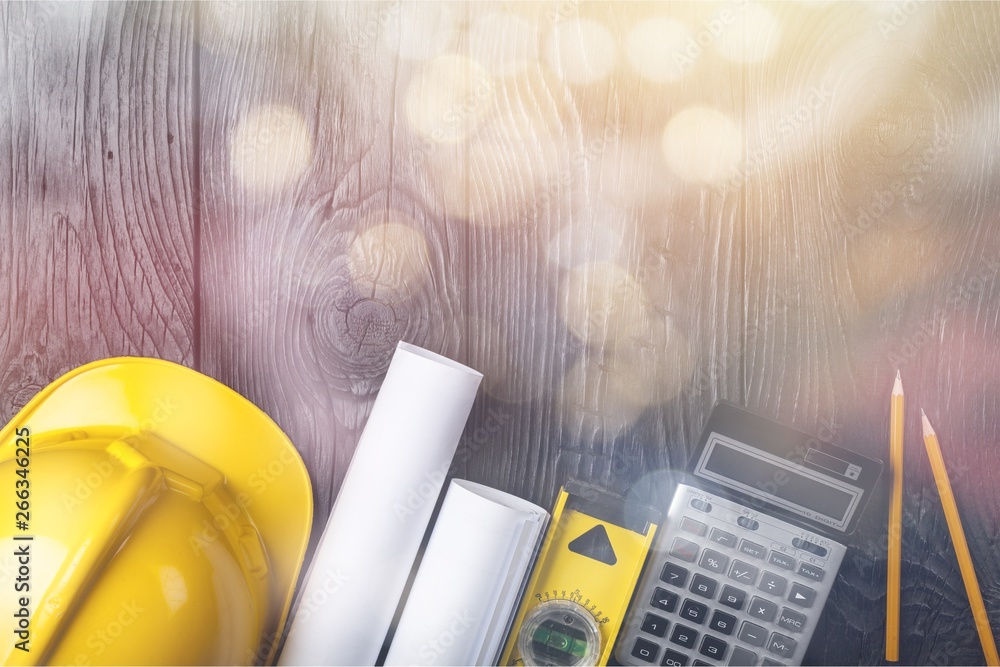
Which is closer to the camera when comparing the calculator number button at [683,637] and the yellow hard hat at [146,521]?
the yellow hard hat at [146,521]

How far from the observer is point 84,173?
0.49m

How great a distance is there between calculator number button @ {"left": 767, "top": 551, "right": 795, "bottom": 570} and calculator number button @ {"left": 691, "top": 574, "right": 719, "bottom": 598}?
0.15ft

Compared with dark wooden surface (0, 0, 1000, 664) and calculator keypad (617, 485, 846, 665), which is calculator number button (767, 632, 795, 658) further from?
dark wooden surface (0, 0, 1000, 664)

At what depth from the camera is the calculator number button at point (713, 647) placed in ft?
1.49

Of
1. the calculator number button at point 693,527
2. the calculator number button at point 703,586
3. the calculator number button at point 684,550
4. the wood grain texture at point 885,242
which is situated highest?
the wood grain texture at point 885,242

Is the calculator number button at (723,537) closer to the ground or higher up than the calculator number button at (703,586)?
higher up

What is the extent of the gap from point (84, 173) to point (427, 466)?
0.37 meters

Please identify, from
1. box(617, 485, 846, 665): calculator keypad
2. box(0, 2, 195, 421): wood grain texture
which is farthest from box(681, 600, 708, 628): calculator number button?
box(0, 2, 195, 421): wood grain texture

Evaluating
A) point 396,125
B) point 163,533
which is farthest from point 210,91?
point 163,533

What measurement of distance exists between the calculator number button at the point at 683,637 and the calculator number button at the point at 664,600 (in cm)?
2

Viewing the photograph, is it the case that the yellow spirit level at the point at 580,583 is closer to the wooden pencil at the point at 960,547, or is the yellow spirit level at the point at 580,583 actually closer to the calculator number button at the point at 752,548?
the calculator number button at the point at 752,548

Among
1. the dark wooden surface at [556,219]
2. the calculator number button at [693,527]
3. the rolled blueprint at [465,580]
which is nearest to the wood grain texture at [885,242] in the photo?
the dark wooden surface at [556,219]

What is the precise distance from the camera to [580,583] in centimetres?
44

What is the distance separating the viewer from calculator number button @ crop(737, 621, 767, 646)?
454mm
